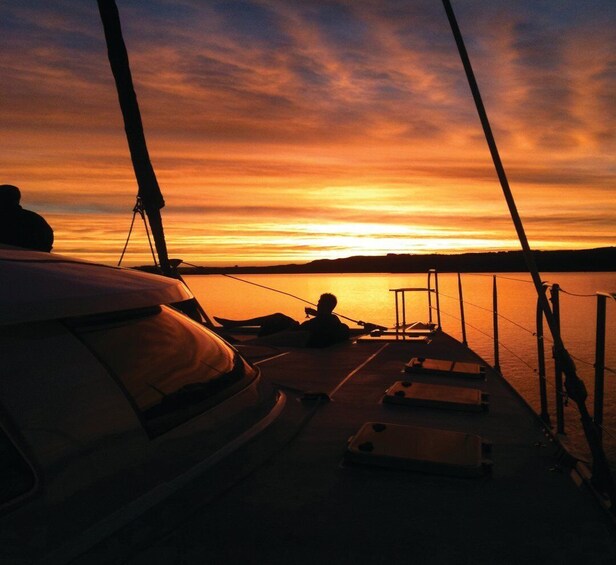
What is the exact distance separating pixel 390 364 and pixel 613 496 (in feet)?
14.6

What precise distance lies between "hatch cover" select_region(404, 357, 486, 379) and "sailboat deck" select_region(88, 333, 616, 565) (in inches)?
81.7

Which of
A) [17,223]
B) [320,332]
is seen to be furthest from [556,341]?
[320,332]

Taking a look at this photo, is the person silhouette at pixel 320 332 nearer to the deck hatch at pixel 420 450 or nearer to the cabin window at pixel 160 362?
the deck hatch at pixel 420 450

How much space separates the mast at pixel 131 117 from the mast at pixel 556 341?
651 cm

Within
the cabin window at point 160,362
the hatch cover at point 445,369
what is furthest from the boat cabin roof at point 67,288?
the hatch cover at point 445,369

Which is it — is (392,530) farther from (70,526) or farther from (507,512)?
(70,526)

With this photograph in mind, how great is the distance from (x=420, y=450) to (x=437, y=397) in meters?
1.76

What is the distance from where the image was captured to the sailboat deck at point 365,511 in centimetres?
257

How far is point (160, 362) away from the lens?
2.96 m

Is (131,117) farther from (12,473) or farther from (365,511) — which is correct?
(12,473)

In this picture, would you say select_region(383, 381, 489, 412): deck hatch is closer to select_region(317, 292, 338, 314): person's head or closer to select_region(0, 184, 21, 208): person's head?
select_region(0, 184, 21, 208): person's head

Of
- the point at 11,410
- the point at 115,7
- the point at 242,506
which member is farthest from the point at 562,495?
the point at 115,7

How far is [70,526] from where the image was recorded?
2.17m

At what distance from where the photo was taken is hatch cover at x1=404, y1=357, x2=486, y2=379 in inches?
262
